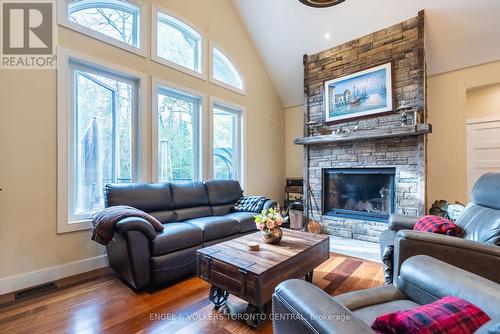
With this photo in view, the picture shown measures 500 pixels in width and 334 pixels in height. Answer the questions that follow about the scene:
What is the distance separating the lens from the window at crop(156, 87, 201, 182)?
136 inches

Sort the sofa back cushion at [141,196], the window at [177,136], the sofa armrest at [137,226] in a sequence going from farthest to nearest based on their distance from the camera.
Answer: the window at [177,136] < the sofa back cushion at [141,196] < the sofa armrest at [137,226]

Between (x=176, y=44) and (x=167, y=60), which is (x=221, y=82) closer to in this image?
(x=176, y=44)

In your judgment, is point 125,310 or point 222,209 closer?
point 125,310

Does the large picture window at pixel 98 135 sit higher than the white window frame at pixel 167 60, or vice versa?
the white window frame at pixel 167 60

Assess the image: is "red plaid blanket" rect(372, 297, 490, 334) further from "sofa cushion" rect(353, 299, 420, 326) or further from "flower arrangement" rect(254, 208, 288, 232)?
"flower arrangement" rect(254, 208, 288, 232)

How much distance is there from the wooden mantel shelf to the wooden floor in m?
1.97

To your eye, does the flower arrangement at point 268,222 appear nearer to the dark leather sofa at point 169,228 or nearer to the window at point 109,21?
the dark leather sofa at point 169,228

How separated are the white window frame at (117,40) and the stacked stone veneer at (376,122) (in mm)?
2802

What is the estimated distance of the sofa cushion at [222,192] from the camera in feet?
11.6

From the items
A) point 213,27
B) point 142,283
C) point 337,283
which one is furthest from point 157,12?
point 337,283

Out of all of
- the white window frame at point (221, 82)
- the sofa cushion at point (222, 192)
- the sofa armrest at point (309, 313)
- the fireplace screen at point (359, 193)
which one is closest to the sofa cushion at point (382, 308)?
the sofa armrest at point (309, 313)

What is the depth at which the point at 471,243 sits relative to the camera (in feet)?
4.88

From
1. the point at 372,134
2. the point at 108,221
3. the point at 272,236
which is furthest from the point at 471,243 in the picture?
the point at 108,221

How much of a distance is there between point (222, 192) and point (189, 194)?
1.82 ft
